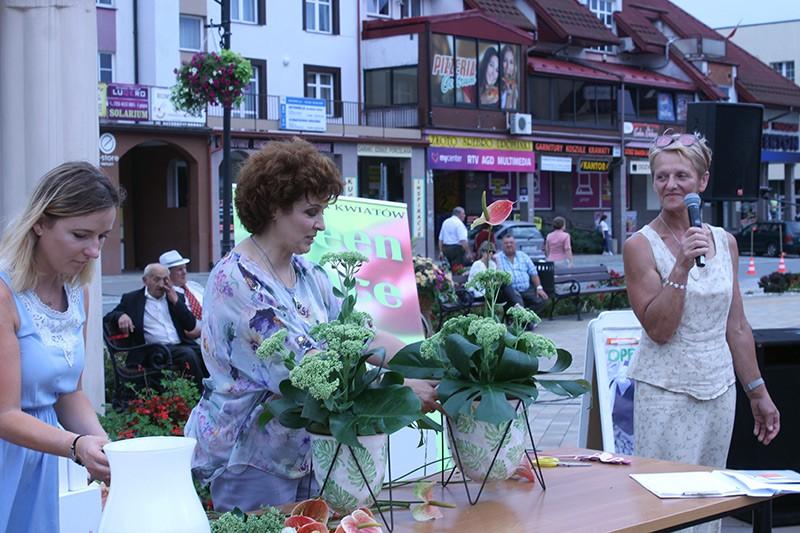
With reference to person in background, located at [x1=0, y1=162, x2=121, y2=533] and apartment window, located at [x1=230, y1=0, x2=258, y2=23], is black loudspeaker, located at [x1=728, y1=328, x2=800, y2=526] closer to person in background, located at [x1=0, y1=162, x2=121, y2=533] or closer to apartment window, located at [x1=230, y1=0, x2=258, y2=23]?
person in background, located at [x1=0, y1=162, x2=121, y2=533]

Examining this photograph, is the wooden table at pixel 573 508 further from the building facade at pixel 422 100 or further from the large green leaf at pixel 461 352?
the building facade at pixel 422 100

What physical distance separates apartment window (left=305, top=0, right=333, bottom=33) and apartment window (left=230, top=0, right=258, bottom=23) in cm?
194

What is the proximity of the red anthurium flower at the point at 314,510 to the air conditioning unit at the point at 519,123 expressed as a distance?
36145mm

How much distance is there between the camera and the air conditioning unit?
38219 mm

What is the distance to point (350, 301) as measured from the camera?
2.74 meters

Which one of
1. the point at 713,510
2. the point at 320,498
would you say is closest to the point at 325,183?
the point at 320,498

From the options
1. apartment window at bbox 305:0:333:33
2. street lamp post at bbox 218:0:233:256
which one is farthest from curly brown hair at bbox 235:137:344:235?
apartment window at bbox 305:0:333:33

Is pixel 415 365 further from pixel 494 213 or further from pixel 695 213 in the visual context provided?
pixel 695 213

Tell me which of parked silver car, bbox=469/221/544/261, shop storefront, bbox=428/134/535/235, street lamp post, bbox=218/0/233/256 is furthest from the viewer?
shop storefront, bbox=428/134/535/235

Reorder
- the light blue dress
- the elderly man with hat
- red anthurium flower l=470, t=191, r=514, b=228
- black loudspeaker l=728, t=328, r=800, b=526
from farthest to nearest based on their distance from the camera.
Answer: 1. the elderly man with hat
2. black loudspeaker l=728, t=328, r=800, b=526
3. red anthurium flower l=470, t=191, r=514, b=228
4. the light blue dress

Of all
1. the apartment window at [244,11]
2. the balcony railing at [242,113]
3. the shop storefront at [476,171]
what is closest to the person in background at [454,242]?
the balcony railing at [242,113]

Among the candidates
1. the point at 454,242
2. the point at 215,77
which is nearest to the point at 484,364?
the point at 215,77

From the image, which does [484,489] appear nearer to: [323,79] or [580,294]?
[580,294]

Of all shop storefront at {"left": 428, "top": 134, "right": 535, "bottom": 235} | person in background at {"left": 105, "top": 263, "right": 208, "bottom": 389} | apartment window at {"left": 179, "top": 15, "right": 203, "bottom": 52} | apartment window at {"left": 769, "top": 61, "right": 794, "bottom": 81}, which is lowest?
person in background at {"left": 105, "top": 263, "right": 208, "bottom": 389}
